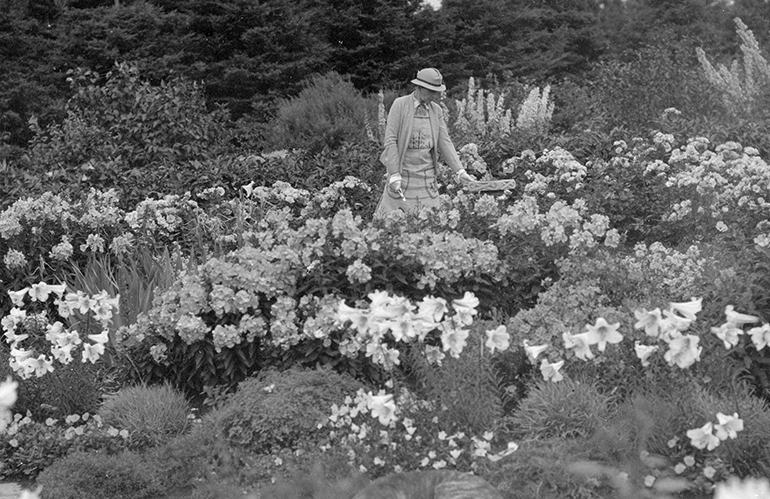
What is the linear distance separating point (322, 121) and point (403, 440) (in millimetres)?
10913

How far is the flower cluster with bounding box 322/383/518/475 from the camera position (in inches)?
149

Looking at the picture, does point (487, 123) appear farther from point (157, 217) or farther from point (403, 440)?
point (403, 440)

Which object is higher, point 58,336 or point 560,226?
point 560,226

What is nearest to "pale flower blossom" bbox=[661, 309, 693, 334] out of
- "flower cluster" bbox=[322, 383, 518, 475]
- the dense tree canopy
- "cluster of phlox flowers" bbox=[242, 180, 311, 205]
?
"flower cluster" bbox=[322, 383, 518, 475]

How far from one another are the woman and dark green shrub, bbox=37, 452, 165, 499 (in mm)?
3393

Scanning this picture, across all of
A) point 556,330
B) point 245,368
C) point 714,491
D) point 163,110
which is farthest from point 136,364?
point 163,110

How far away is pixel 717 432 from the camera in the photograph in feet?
11.1

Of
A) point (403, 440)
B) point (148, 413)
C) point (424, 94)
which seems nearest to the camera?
point (403, 440)

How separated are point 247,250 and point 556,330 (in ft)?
5.98

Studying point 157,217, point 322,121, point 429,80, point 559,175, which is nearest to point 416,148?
point 429,80

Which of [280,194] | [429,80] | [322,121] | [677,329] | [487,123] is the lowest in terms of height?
[322,121]

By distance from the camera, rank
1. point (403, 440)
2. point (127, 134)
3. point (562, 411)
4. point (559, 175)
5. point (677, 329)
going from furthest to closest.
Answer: point (127, 134) < point (559, 175) < point (562, 411) < point (403, 440) < point (677, 329)

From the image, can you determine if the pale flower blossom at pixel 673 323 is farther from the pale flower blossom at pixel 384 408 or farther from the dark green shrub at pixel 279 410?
the dark green shrub at pixel 279 410

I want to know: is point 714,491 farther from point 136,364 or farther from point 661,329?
point 136,364
